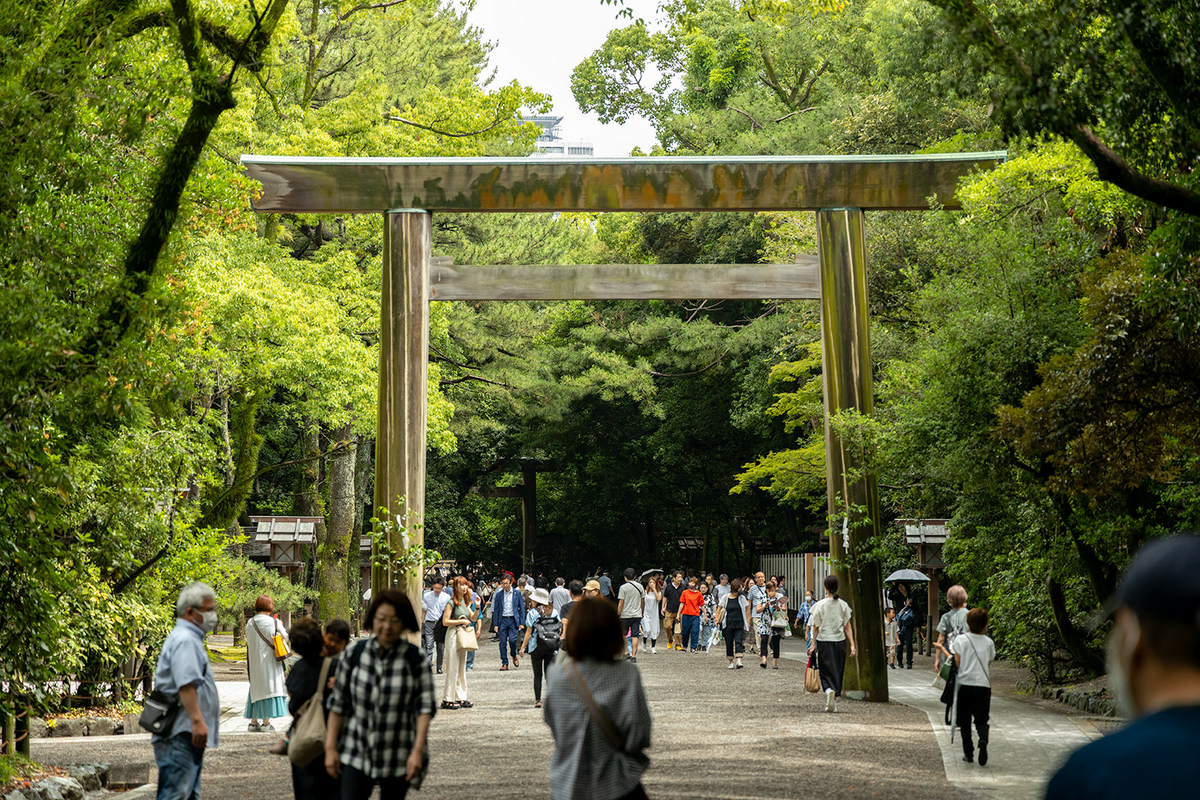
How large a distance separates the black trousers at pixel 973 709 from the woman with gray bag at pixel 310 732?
17.3ft

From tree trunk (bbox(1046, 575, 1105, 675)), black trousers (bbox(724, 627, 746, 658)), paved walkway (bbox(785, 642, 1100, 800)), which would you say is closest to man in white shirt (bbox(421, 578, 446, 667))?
black trousers (bbox(724, 627, 746, 658))

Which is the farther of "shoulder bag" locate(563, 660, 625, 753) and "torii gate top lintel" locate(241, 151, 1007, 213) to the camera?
"torii gate top lintel" locate(241, 151, 1007, 213)

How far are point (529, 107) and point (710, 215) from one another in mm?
8606

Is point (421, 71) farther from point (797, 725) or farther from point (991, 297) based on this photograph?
point (797, 725)

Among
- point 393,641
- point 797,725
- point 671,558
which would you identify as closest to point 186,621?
point 393,641

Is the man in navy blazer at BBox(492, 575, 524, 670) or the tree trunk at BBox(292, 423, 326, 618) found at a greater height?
the tree trunk at BBox(292, 423, 326, 618)

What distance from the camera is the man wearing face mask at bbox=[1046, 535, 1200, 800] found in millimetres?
1520

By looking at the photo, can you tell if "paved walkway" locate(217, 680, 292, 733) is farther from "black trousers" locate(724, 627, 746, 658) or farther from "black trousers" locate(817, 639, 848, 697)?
"black trousers" locate(724, 627, 746, 658)

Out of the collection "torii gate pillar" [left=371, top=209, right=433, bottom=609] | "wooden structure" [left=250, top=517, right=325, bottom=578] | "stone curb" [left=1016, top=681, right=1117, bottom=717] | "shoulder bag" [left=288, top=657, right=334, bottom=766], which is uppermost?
"torii gate pillar" [left=371, top=209, right=433, bottom=609]

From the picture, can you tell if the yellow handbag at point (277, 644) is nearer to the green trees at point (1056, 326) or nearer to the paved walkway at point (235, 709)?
the paved walkway at point (235, 709)

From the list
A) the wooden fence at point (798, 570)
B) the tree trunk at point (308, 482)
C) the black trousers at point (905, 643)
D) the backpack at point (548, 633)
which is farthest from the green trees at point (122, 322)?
the wooden fence at point (798, 570)

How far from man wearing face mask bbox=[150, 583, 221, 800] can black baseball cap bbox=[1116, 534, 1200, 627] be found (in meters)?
4.94

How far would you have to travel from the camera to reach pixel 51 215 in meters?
8.20

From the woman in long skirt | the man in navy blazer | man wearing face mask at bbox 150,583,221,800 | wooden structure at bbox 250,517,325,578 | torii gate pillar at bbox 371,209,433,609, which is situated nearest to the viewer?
man wearing face mask at bbox 150,583,221,800
